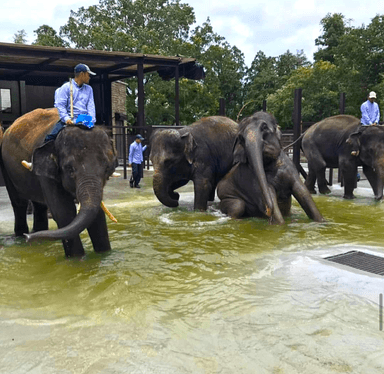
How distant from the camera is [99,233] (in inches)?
212

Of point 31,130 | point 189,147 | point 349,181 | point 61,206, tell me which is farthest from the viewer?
point 349,181

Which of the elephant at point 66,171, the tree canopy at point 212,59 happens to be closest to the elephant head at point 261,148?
the elephant at point 66,171

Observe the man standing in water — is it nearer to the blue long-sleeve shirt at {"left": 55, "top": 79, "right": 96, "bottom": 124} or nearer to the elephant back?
the elephant back

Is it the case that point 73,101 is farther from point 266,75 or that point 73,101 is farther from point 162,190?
point 266,75

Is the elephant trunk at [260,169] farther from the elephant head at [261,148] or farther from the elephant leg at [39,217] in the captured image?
the elephant leg at [39,217]

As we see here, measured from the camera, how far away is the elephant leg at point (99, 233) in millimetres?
5305

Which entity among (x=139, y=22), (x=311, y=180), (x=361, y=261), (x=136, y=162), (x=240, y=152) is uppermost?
(x=139, y=22)

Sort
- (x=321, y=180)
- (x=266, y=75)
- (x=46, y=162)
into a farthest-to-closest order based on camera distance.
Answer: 1. (x=266, y=75)
2. (x=321, y=180)
3. (x=46, y=162)

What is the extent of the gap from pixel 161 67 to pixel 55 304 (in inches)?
570

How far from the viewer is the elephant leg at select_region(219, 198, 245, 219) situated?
789cm

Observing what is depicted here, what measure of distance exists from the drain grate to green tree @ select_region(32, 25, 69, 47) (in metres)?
30.2

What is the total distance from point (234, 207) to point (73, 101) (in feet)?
12.2

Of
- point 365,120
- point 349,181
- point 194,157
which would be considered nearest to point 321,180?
point 349,181

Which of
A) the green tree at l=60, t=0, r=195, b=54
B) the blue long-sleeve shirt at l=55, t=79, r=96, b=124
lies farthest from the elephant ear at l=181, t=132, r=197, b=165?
the green tree at l=60, t=0, r=195, b=54
